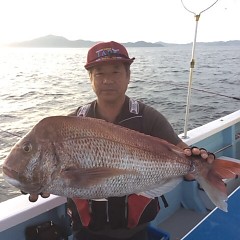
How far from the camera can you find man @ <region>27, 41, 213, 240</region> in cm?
232

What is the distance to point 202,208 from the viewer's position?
4355 mm

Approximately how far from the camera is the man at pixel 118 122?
232cm

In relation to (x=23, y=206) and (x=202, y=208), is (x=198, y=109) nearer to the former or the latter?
(x=202, y=208)

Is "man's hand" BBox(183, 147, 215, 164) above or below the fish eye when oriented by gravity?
below

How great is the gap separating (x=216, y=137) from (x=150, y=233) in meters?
2.58

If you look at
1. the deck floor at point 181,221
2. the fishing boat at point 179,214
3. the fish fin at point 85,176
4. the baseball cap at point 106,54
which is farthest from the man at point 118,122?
the deck floor at point 181,221

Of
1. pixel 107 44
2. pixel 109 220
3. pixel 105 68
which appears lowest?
pixel 109 220

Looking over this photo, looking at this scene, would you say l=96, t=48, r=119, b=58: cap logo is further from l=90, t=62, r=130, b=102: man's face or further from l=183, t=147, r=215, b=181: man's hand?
l=183, t=147, r=215, b=181: man's hand

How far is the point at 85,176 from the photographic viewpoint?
181 centimetres

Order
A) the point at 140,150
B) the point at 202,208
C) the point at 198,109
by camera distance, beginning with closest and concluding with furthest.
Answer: the point at 140,150
the point at 202,208
the point at 198,109

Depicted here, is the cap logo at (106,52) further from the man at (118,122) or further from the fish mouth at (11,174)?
the fish mouth at (11,174)

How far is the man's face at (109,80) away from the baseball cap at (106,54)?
0.04 m

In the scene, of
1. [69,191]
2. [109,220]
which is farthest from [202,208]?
[69,191]

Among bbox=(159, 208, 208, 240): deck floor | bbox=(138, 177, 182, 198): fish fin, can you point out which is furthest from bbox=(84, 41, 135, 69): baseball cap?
bbox=(159, 208, 208, 240): deck floor
